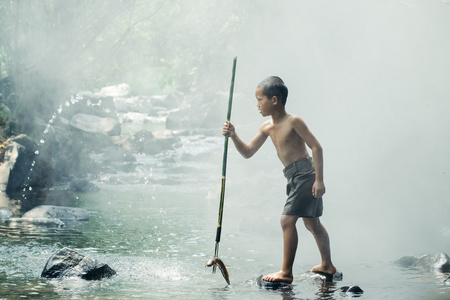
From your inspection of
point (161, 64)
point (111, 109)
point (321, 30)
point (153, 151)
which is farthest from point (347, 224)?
point (161, 64)

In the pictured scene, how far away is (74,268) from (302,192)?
72.1 inches

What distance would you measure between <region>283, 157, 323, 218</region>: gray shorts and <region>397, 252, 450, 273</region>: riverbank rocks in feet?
4.01

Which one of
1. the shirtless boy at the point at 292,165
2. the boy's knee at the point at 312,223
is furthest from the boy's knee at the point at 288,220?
the boy's knee at the point at 312,223

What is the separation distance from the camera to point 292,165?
4941 millimetres

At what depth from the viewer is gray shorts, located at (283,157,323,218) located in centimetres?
484

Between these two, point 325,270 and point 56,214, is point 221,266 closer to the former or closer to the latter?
point 325,270

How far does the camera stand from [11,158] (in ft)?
37.8

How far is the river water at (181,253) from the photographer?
4551mm

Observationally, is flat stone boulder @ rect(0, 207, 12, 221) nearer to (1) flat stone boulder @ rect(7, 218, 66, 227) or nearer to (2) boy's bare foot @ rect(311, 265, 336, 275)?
(1) flat stone boulder @ rect(7, 218, 66, 227)

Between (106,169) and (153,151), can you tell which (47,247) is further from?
(153,151)

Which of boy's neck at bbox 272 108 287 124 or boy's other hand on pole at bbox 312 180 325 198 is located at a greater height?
boy's neck at bbox 272 108 287 124

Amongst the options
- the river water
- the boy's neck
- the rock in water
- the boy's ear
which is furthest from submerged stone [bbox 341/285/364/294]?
the rock in water

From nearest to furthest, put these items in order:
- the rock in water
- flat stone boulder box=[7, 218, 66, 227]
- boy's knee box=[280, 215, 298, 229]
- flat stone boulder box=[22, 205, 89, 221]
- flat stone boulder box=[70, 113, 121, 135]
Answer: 1. boy's knee box=[280, 215, 298, 229]
2. the rock in water
3. flat stone boulder box=[7, 218, 66, 227]
4. flat stone boulder box=[22, 205, 89, 221]
5. flat stone boulder box=[70, 113, 121, 135]

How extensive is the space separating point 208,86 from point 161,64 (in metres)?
7.76
